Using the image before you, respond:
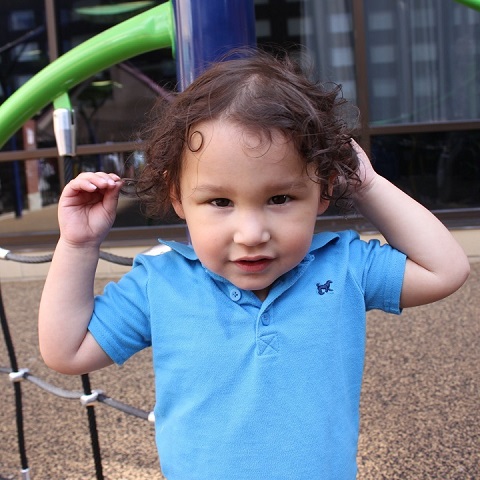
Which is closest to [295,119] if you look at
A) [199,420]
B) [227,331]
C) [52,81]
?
[227,331]

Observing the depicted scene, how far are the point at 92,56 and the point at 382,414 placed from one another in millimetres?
1668

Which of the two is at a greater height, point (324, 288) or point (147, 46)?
point (147, 46)

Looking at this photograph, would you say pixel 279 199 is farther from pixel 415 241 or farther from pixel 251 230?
pixel 415 241

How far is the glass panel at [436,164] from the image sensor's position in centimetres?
467

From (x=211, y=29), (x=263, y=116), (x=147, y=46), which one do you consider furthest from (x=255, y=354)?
(x=147, y=46)

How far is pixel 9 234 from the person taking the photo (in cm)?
503

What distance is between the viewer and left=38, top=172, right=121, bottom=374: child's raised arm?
89 cm

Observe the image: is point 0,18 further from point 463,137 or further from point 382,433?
point 382,433

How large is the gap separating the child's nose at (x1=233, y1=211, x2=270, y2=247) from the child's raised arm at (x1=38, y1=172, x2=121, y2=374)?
22 cm

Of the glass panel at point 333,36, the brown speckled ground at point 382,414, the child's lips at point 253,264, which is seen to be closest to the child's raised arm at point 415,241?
the child's lips at point 253,264

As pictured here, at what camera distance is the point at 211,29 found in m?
1.04

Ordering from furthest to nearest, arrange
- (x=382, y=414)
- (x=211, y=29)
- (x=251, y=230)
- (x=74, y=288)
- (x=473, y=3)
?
(x=382, y=414) < (x=473, y=3) < (x=211, y=29) < (x=74, y=288) < (x=251, y=230)

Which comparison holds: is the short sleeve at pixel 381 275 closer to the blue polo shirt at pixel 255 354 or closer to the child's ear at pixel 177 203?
the blue polo shirt at pixel 255 354

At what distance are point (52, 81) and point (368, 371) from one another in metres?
1.96
